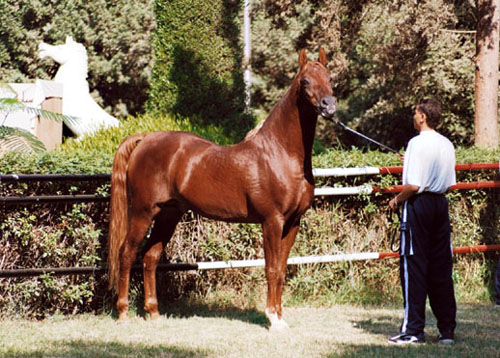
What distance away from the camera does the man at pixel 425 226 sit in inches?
225

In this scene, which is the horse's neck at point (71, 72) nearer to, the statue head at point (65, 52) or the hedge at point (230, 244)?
the statue head at point (65, 52)

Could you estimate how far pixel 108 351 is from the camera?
18.4 ft

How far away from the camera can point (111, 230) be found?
684 centimetres

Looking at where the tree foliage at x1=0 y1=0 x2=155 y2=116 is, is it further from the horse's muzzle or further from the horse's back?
the horse's muzzle

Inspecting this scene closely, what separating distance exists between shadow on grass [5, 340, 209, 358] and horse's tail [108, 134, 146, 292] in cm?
110

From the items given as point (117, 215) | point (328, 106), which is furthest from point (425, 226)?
point (117, 215)

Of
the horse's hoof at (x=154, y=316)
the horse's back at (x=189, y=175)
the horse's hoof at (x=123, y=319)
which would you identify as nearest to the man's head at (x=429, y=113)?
the horse's back at (x=189, y=175)

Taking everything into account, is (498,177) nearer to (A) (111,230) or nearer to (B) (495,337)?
(B) (495,337)

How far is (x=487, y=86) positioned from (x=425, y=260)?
616 cm

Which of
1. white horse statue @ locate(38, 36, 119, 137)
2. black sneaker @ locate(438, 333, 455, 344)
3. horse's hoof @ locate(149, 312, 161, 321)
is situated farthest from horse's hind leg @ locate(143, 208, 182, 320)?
white horse statue @ locate(38, 36, 119, 137)

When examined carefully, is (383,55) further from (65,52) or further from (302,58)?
(302,58)

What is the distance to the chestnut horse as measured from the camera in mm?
6363

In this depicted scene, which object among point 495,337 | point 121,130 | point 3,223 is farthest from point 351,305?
point 121,130

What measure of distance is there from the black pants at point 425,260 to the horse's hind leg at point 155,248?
2.37 meters
